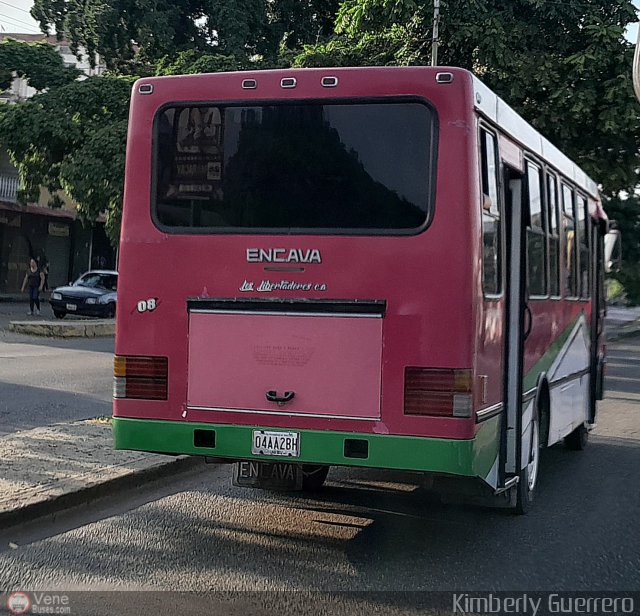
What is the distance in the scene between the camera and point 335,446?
6297 mm

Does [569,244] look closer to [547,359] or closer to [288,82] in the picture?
[547,359]

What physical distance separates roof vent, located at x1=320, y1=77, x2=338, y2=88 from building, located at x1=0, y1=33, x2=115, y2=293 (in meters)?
33.5

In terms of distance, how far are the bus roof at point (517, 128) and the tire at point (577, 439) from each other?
104 inches

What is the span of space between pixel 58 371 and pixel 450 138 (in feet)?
37.1

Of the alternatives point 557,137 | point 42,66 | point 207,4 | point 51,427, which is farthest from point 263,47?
point 51,427

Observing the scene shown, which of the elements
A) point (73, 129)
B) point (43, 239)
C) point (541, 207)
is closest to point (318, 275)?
point (541, 207)

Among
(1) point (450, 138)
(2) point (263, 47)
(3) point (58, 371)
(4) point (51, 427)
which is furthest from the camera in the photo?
(2) point (263, 47)

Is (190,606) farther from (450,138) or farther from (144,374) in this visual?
(450,138)

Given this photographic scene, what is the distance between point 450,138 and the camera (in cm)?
621

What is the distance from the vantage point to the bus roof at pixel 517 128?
6.53 meters

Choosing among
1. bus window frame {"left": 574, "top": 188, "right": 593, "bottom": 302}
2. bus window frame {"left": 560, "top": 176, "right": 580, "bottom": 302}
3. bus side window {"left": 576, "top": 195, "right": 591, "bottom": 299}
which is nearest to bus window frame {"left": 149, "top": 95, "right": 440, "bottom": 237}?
bus window frame {"left": 560, "top": 176, "right": 580, "bottom": 302}

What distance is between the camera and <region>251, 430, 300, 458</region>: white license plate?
6379mm

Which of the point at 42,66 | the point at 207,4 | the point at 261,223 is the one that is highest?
the point at 207,4

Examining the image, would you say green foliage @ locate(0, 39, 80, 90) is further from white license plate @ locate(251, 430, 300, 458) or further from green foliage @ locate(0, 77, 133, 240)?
white license plate @ locate(251, 430, 300, 458)
